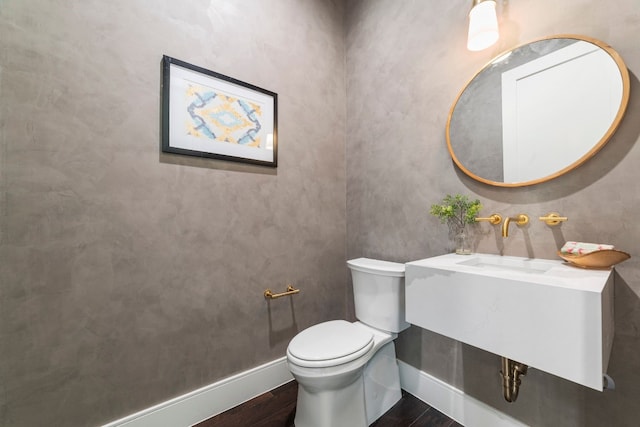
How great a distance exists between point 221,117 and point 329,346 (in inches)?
52.0

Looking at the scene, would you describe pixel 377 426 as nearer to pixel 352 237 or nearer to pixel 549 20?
pixel 352 237

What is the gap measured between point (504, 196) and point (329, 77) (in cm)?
143

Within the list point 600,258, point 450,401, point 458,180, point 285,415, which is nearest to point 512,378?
point 450,401

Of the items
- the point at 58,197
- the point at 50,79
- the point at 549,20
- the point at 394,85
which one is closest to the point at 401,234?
the point at 394,85

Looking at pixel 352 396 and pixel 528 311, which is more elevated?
pixel 528 311

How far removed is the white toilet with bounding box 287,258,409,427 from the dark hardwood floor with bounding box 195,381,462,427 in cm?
6

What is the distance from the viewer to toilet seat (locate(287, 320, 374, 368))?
112 cm

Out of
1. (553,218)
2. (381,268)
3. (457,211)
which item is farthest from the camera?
(381,268)

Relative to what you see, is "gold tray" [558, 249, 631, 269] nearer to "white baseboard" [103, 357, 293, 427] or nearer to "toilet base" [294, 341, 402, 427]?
"toilet base" [294, 341, 402, 427]

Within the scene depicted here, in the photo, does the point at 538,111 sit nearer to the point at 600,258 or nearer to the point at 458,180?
the point at 458,180

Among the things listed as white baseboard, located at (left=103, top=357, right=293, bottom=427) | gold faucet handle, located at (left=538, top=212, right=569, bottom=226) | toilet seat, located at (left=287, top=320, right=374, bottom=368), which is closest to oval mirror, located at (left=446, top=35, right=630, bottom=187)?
gold faucet handle, located at (left=538, top=212, right=569, bottom=226)

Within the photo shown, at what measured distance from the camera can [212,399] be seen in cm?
138

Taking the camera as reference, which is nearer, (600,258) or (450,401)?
(600,258)

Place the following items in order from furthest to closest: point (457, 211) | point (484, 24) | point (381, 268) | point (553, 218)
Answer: point (381, 268)
point (457, 211)
point (484, 24)
point (553, 218)
